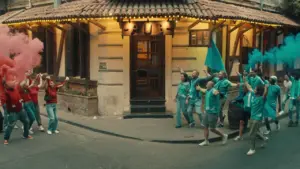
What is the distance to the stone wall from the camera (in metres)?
12.6

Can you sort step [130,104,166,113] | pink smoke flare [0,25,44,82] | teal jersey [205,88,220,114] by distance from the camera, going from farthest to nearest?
step [130,104,166,113], pink smoke flare [0,25,44,82], teal jersey [205,88,220,114]

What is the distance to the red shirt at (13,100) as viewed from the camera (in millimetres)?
8867

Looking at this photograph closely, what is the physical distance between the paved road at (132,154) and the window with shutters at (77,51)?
430 centimetres

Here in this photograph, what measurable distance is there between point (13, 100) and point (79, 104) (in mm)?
4102

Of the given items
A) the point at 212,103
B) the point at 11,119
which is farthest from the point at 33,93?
the point at 212,103

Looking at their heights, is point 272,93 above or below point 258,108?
above

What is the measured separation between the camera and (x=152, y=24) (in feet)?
39.8

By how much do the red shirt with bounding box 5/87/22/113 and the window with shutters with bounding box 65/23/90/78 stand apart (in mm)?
4498

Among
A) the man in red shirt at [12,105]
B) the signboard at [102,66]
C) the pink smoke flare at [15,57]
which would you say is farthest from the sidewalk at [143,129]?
the pink smoke flare at [15,57]

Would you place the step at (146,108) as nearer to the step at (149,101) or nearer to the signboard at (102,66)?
the step at (149,101)

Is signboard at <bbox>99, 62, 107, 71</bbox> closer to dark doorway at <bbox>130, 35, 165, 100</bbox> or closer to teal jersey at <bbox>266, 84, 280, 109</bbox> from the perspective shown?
dark doorway at <bbox>130, 35, 165, 100</bbox>

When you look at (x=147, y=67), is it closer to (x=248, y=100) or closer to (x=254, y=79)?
(x=254, y=79)

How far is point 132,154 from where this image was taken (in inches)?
326

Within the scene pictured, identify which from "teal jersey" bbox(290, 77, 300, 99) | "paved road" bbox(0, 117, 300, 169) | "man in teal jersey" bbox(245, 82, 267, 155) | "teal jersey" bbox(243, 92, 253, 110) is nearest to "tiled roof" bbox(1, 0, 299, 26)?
"teal jersey" bbox(290, 77, 300, 99)
